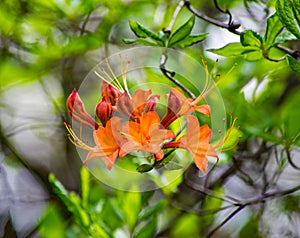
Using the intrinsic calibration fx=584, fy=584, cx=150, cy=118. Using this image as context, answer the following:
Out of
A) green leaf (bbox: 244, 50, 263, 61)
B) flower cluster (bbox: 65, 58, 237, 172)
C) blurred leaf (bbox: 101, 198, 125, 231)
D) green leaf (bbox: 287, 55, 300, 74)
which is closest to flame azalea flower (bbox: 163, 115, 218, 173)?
flower cluster (bbox: 65, 58, 237, 172)

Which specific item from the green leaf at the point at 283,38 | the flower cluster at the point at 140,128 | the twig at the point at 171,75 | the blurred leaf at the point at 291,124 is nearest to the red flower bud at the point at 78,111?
the flower cluster at the point at 140,128

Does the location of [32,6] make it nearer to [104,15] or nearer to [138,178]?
[104,15]

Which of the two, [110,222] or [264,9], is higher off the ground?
[264,9]

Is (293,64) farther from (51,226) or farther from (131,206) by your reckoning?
(51,226)

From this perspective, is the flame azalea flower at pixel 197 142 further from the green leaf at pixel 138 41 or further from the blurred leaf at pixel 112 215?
the blurred leaf at pixel 112 215

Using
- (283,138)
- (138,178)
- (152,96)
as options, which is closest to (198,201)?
(138,178)

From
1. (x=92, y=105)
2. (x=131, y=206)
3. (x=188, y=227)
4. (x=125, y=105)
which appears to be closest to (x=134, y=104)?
(x=125, y=105)

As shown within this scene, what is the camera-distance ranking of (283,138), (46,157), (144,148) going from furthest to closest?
(46,157) < (283,138) < (144,148)
